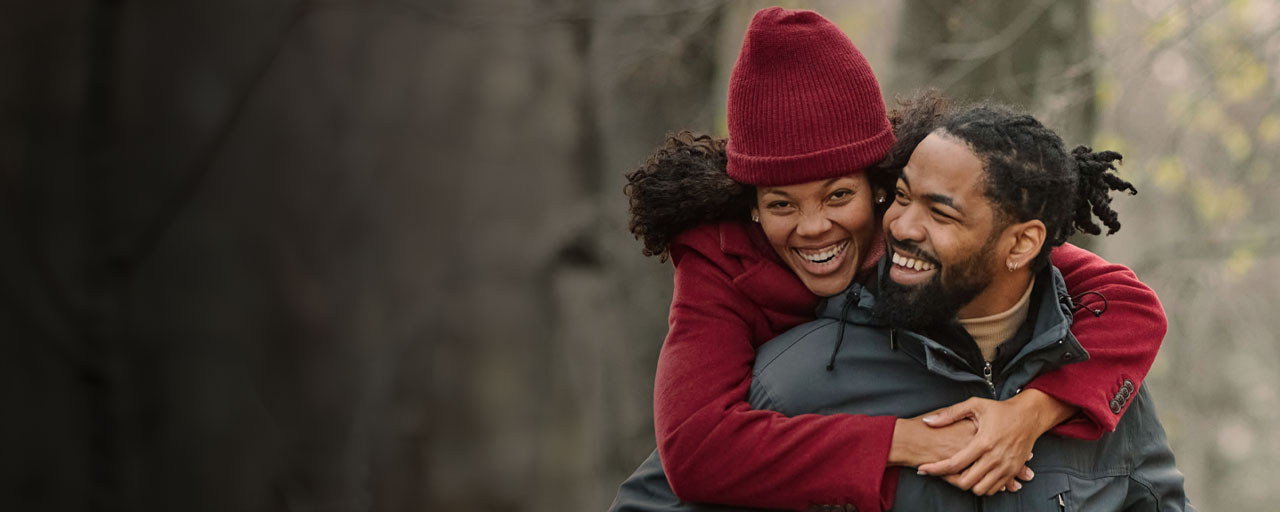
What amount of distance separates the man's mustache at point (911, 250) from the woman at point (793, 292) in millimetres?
147

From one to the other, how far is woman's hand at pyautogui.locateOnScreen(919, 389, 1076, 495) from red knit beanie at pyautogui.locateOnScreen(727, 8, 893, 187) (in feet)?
1.89

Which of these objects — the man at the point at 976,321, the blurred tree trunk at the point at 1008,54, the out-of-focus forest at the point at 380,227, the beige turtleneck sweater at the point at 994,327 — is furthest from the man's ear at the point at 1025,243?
the out-of-focus forest at the point at 380,227

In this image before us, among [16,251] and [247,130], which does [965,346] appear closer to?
[16,251]

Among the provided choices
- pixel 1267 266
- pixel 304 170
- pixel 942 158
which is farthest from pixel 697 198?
pixel 1267 266

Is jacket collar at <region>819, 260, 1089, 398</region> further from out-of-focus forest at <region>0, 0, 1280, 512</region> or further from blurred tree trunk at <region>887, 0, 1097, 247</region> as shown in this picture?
out-of-focus forest at <region>0, 0, 1280, 512</region>

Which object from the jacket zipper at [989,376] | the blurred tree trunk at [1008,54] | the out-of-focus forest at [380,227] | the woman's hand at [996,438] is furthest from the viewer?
the out-of-focus forest at [380,227]

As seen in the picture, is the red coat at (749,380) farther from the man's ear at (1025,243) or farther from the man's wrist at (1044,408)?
the man's ear at (1025,243)

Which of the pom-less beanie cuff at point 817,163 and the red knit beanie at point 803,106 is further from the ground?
the red knit beanie at point 803,106

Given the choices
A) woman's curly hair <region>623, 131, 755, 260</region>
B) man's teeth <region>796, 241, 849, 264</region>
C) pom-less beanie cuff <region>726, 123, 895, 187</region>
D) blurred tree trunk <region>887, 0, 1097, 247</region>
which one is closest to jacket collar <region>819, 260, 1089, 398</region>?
man's teeth <region>796, 241, 849, 264</region>

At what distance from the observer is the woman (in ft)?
8.39

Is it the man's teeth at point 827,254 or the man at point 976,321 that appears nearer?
the man at point 976,321

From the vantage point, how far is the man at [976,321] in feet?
8.46

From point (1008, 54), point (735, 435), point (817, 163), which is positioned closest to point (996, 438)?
point (735, 435)

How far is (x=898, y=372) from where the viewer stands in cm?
271
